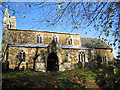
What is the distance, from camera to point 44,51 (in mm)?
14242

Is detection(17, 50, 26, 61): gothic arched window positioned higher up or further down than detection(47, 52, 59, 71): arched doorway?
higher up

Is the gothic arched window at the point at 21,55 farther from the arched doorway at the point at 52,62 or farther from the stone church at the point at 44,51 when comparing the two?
the arched doorway at the point at 52,62

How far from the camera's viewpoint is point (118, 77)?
11.7 ft

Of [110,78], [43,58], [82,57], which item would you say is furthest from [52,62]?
[110,78]

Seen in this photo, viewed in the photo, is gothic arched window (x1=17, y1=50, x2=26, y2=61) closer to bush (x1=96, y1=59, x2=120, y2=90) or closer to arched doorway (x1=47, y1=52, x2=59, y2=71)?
arched doorway (x1=47, y1=52, x2=59, y2=71)

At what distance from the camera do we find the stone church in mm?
14055

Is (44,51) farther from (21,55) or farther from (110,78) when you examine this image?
(110,78)

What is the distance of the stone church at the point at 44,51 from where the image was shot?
14.1 m

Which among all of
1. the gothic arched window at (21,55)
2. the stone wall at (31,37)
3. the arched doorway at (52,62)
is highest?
the stone wall at (31,37)

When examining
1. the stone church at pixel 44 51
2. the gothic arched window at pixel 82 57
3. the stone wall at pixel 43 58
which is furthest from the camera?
the gothic arched window at pixel 82 57

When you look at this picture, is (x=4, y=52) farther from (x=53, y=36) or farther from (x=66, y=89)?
(x=66, y=89)

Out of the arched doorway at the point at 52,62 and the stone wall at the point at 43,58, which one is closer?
the stone wall at the point at 43,58

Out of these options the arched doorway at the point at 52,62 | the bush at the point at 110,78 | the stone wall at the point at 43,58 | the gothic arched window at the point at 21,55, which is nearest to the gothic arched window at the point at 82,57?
the stone wall at the point at 43,58

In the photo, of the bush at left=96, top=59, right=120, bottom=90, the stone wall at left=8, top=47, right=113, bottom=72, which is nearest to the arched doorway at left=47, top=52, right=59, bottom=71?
the stone wall at left=8, top=47, right=113, bottom=72
